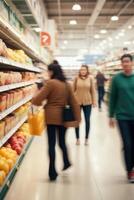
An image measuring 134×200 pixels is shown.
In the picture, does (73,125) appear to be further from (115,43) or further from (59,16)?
(115,43)

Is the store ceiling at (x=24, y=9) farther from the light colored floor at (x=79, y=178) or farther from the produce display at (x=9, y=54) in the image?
the light colored floor at (x=79, y=178)

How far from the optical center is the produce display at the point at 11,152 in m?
3.90

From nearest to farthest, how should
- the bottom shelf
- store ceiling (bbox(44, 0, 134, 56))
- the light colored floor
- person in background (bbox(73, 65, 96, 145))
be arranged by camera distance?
the bottom shelf → the light colored floor → person in background (bbox(73, 65, 96, 145)) → store ceiling (bbox(44, 0, 134, 56))

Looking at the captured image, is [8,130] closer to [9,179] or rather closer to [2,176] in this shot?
[9,179]

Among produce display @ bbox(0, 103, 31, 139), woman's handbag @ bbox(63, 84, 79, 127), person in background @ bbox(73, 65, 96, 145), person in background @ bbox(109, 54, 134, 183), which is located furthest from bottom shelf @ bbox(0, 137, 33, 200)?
person in background @ bbox(73, 65, 96, 145)

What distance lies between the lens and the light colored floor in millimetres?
3721

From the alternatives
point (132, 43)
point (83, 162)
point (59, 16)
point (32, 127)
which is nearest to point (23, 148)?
point (32, 127)

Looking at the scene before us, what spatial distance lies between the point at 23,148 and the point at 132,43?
27180 mm

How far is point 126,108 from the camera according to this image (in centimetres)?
408

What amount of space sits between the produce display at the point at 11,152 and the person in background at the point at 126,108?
1.49 m

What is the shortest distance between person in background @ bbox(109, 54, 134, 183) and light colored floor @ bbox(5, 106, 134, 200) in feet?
1.15

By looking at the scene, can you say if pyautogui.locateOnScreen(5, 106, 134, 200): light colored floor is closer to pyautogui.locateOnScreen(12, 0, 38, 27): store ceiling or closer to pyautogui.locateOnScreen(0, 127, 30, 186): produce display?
pyautogui.locateOnScreen(0, 127, 30, 186): produce display

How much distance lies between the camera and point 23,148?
5328mm

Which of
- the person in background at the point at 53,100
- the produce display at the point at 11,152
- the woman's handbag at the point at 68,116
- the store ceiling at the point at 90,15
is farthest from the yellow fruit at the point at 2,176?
the store ceiling at the point at 90,15
